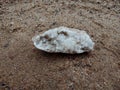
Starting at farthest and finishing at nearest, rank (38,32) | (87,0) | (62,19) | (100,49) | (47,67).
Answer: (87,0), (62,19), (38,32), (100,49), (47,67)

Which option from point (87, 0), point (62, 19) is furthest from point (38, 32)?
point (87, 0)

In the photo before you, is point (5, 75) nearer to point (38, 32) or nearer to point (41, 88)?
point (41, 88)

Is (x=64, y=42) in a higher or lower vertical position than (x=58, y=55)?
higher
